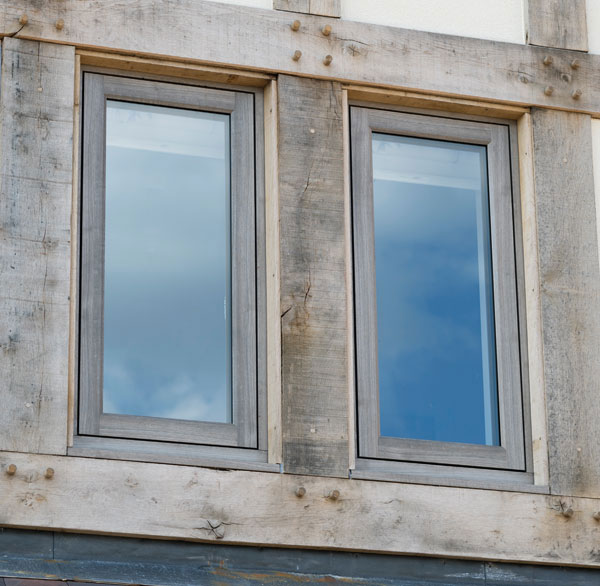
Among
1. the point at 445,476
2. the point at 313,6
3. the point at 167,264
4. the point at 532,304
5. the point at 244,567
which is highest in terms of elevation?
the point at 313,6

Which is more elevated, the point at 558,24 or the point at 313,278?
the point at 558,24

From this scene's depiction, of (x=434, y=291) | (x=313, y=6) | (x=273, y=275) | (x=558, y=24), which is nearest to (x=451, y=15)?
(x=558, y=24)

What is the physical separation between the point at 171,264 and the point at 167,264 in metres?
0.02

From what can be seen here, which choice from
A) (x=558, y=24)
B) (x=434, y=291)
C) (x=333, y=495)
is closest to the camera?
(x=333, y=495)

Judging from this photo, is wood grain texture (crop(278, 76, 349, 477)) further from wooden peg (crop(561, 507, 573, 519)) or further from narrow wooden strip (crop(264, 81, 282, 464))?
wooden peg (crop(561, 507, 573, 519))

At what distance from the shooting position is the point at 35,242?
6469mm

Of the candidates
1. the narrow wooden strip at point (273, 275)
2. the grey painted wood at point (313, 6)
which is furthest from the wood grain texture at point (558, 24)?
the narrow wooden strip at point (273, 275)

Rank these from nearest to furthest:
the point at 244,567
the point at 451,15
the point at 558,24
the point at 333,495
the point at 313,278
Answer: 1. the point at 244,567
2. the point at 333,495
3. the point at 313,278
4. the point at 451,15
5. the point at 558,24

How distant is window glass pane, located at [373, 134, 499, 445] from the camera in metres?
7.04

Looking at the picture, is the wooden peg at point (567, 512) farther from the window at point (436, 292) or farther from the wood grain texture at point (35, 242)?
the wood grain texture at point (35, 242)

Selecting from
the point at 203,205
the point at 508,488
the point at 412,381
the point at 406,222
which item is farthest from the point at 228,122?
the point at 508,488

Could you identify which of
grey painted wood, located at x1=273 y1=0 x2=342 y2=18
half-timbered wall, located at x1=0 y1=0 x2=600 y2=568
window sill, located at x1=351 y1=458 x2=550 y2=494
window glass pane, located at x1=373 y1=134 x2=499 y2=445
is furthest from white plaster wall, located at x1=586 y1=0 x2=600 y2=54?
window sill, located at x1=351 y1=458 x2=550 y2=494

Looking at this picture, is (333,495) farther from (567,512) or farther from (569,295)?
(569,295)

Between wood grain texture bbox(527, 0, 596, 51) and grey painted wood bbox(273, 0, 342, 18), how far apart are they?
87cm
